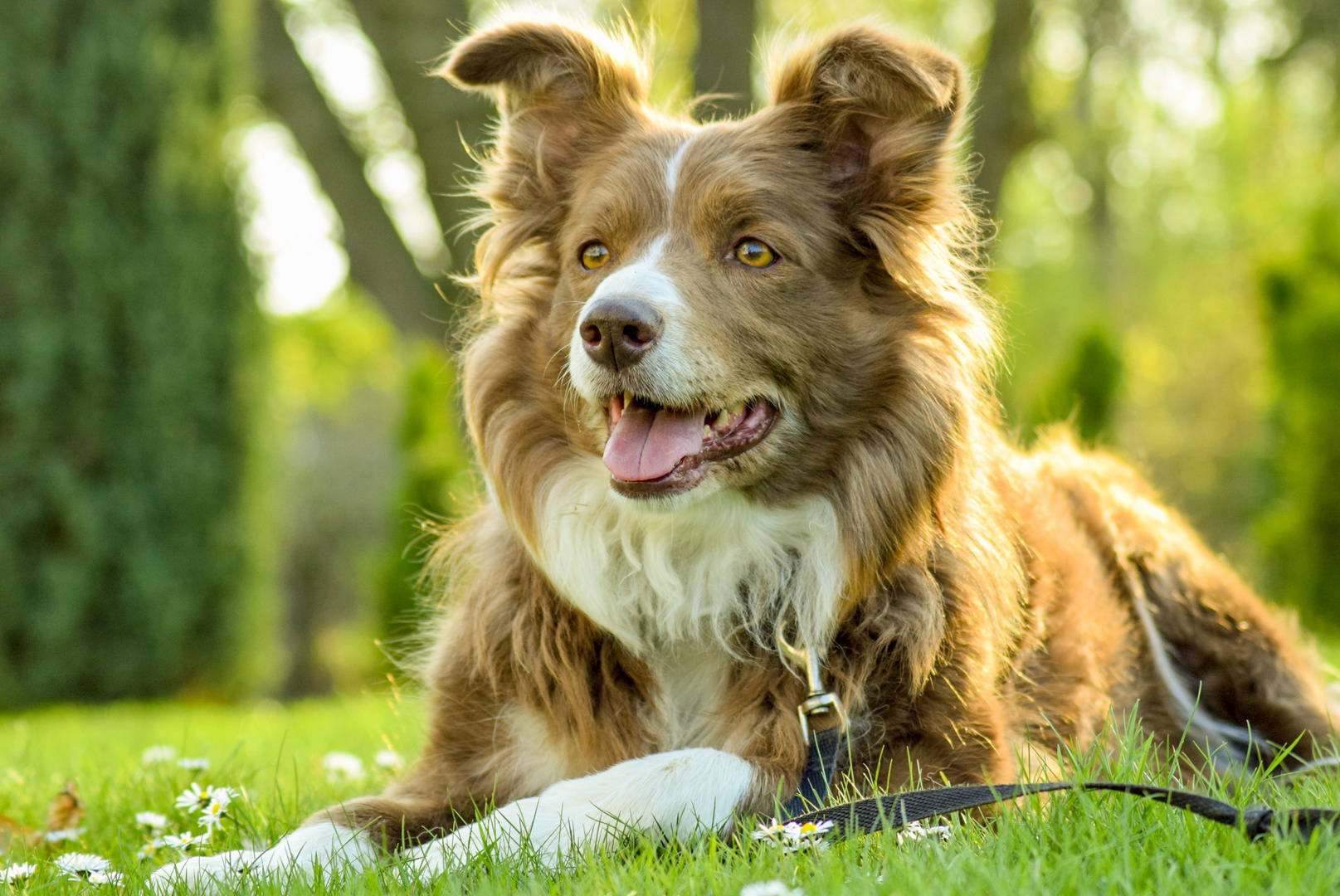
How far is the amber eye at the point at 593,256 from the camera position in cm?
365

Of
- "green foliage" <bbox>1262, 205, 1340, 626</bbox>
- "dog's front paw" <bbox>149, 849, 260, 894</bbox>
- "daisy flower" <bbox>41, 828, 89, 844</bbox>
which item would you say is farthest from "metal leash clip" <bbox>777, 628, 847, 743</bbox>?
"green foliage" <bbox>1262, 205, 1340, 626</bbox>

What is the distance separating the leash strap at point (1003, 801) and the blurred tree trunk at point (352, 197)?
988cm

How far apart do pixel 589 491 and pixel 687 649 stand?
0.54m

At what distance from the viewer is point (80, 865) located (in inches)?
113

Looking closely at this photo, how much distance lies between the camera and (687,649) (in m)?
3.48

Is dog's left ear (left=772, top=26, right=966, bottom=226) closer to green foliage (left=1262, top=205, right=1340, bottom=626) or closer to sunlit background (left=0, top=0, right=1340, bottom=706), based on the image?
sunlit background (left=0, top=0, right=1340, bottom=706)

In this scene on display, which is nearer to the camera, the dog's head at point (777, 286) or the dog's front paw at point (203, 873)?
the dog's front paw at point (203, 873)

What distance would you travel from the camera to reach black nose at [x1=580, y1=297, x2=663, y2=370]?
3162 millimetres

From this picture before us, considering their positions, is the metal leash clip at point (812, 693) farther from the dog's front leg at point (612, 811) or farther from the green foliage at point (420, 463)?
the green foliage at point (420, 463)

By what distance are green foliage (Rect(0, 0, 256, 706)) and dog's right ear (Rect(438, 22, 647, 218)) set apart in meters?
7.44

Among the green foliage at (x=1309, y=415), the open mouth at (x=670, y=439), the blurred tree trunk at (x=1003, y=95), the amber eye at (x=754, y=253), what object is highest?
the blurred tree trunk at (x=1003, y=95)

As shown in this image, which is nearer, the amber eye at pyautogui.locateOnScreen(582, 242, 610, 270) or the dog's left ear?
the dog's left ear

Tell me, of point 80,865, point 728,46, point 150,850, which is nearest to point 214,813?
point 150,850

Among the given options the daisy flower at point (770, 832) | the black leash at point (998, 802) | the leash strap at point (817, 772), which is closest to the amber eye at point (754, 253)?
the leash strap at point (817, 772)
